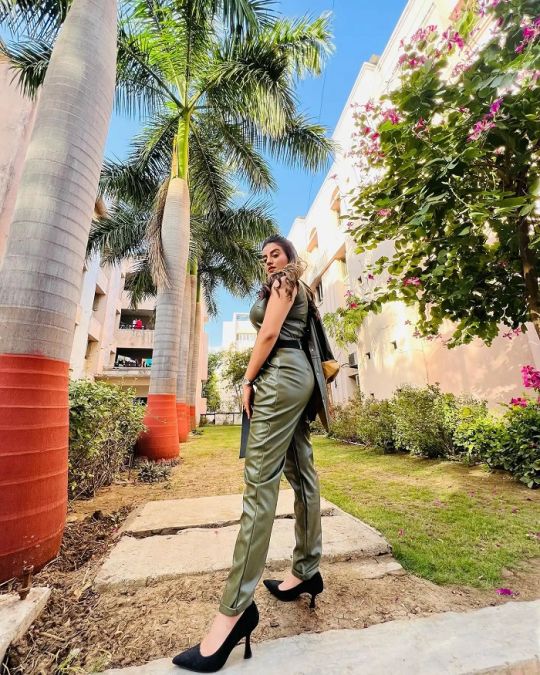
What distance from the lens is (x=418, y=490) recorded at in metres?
4.15

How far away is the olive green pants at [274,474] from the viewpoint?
141 cm

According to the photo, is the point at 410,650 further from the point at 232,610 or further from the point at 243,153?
the point at 243,153

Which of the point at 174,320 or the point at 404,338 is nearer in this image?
the point at 174,320

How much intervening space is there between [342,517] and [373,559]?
719mm

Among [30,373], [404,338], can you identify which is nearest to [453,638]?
[30,373]

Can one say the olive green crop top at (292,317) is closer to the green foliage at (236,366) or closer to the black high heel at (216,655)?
the black high heel at (216,655)

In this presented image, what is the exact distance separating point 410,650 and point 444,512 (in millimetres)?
2328

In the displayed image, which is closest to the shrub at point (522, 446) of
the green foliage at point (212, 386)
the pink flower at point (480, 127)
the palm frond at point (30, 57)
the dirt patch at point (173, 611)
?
the dirt patch at point (173, 611)

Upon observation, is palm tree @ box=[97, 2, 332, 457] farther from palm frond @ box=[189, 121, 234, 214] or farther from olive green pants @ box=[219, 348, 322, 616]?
olive green pants @ box=[219, 348, 322, 616]

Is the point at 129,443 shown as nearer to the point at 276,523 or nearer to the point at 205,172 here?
the point at 276,523

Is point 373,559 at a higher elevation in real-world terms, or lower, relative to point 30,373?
lower

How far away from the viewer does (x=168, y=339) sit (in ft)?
22.2

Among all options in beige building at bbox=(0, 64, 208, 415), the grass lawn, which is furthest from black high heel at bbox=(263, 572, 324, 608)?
beige building at bbox=(0, 64, 208, 415)

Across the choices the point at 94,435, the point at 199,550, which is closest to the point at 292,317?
the point at 199,550
